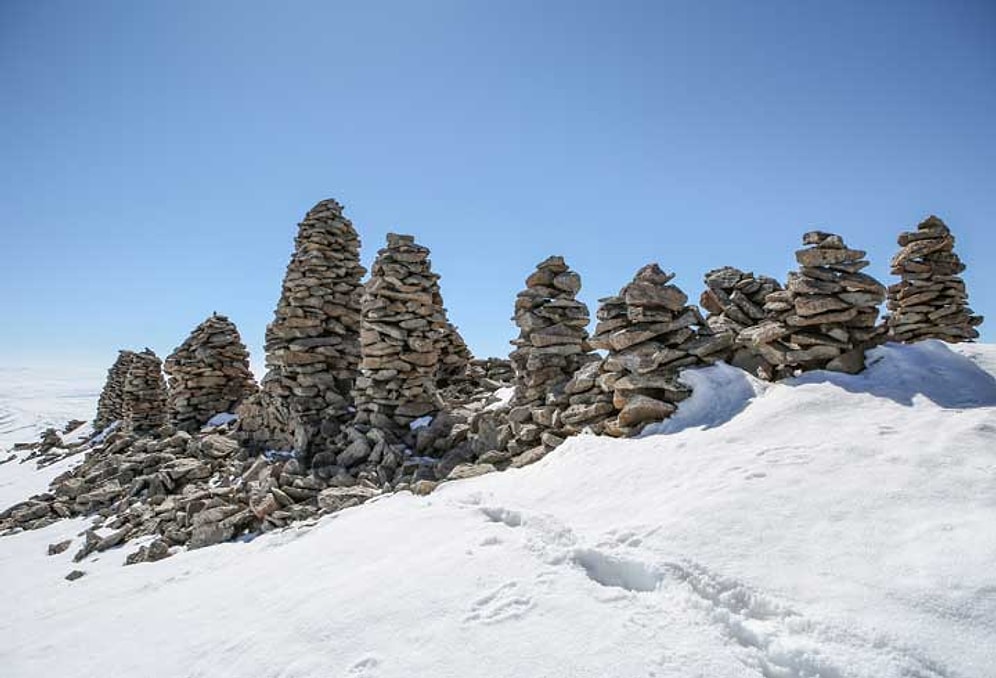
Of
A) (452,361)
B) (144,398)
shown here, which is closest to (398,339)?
(452,361)

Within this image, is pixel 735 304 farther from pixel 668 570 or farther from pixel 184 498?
pixel 184 498

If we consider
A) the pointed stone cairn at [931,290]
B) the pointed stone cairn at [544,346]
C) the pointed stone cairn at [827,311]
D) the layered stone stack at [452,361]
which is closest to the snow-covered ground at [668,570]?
the pointed stone cairn at [827,311]

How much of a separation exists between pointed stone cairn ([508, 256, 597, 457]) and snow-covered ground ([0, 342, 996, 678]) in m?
2.14

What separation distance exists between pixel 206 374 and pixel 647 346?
17988mm

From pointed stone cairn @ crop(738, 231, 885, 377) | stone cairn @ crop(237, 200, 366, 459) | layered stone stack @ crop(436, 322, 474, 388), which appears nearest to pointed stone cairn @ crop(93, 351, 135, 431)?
stone cairn @ crop(237, 200, 366, 459)

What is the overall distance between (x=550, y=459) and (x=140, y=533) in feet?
27.6

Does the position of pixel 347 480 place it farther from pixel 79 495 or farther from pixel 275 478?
pixel 79 495

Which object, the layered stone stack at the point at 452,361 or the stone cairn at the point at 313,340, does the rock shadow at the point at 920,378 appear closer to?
the layered stone stack at the point at 452,361

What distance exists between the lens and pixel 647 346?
733cm

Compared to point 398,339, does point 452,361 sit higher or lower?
lower

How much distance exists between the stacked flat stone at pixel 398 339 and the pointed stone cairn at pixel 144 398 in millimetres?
18345

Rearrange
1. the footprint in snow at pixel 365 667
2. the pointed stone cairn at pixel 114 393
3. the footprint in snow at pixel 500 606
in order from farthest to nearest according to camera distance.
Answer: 1. the pointed stone cairn at pixel 114 393
2. the footprint in snow at pixel 500 606
3. the footprint in snow at pixel 365 667

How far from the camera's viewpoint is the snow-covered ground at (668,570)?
283 cm

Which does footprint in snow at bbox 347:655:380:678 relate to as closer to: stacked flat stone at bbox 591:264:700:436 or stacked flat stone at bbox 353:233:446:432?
stacked flat stone at bbox 591:264:700:436
